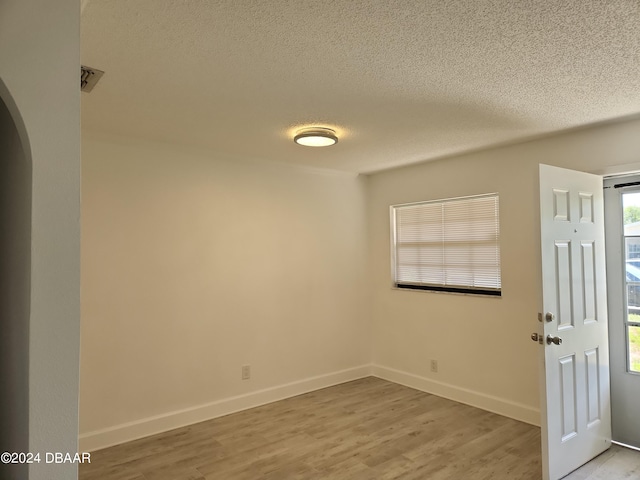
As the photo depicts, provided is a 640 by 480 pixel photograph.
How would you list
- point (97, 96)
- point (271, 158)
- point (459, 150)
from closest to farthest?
point (97, 96), point (459, 150), point (271, 158)

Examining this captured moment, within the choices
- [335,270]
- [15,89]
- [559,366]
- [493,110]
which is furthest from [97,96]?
[559,366]

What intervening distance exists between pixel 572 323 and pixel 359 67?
2.15 m

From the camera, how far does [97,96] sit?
2.43 metres

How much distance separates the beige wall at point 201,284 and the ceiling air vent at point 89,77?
100cm

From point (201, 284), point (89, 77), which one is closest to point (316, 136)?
point (89, 77)

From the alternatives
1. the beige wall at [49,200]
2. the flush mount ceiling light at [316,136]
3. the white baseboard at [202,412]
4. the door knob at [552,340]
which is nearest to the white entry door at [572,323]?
the door knob at [552,340]

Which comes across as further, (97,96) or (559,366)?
(559,366)

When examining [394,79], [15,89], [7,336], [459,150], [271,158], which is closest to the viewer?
[15,89]

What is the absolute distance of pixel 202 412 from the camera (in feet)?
11.8

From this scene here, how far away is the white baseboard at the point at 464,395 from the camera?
3.49 metres

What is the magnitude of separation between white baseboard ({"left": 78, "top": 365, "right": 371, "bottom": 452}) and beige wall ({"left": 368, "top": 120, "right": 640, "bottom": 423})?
75 cm

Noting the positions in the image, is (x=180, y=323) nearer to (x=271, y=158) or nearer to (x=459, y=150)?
(x=271, y=158)

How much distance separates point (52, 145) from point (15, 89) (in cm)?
16

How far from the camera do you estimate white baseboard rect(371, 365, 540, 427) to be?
138 inches
